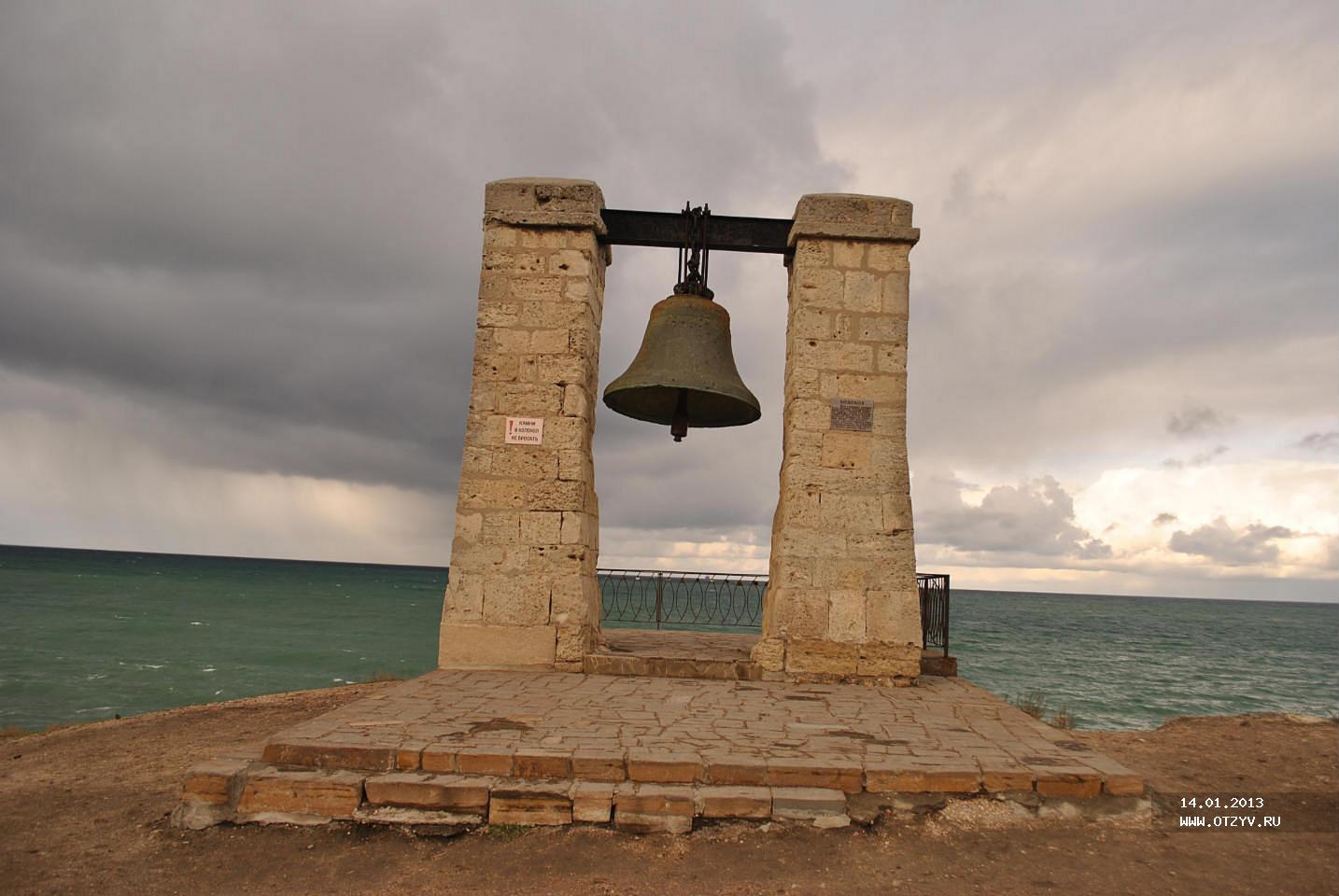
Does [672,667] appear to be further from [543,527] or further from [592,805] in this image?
[592,805]

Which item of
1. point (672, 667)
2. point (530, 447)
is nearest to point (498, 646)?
point (672, 667)

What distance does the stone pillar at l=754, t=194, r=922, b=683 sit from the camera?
6.13 metres

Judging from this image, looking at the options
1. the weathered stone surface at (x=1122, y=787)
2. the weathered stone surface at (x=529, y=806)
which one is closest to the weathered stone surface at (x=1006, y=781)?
the weathered stone surface at (x=1122, y=787)

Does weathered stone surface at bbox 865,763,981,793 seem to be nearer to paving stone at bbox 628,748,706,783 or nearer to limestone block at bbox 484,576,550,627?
paving stone at bbox 628,748,706,783

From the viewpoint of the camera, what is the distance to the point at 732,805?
3584 millimetres

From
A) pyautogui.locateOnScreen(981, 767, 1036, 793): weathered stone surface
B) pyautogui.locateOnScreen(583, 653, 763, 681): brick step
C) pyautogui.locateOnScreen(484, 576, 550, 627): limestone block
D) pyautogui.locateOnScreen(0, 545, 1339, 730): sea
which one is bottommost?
pyautogui.locateOnScreen(0, 545, 1339, 730): sea

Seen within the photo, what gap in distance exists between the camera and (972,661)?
2288cm

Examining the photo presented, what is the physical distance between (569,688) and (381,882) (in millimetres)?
2346

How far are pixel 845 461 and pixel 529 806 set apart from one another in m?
3.73

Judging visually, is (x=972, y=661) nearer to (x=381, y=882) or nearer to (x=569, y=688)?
(x=569, y=688)

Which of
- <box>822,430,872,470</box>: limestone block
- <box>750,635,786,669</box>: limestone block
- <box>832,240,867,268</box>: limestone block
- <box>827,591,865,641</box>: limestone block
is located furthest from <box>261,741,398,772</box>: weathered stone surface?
<box>832,240,867,268</box>: limestone block

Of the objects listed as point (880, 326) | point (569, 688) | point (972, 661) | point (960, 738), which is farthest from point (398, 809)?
point (972, 661)

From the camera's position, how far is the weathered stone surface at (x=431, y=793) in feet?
11.8

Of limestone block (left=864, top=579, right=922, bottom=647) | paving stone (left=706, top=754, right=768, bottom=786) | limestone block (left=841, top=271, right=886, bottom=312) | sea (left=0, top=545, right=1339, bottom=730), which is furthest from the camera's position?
sea (left=0, top=545, right=1339, bottom=730)
